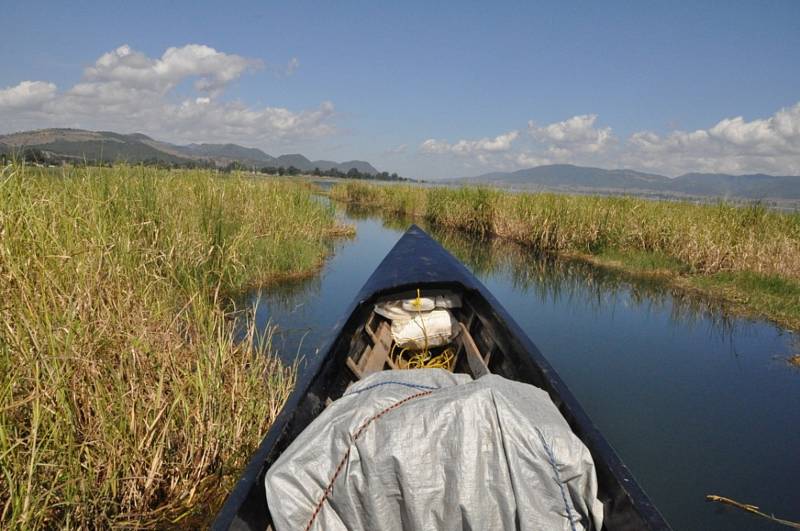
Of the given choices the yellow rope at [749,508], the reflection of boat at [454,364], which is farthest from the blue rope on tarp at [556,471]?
the yellow rope at [749,508]

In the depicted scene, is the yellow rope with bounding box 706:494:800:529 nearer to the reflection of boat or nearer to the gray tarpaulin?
the reflection of boat

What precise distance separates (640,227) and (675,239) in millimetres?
1083

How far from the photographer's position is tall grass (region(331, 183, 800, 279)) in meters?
8.38

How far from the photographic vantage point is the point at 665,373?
190 inches

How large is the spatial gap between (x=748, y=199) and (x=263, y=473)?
485 inches

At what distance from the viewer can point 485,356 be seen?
3.54 m

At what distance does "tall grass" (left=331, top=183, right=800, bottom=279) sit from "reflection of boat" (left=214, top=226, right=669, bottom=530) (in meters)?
6.47

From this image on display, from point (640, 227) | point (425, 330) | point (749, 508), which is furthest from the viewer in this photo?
point (640, 227)

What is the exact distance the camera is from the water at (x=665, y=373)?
3.07m

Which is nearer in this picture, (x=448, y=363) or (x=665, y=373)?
(x=448, y=363)

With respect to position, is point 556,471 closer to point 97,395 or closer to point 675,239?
point 97,395

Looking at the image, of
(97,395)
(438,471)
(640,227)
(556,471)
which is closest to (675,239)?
(640,227)

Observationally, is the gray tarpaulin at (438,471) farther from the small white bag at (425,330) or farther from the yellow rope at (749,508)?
the small white bag at (425,330)

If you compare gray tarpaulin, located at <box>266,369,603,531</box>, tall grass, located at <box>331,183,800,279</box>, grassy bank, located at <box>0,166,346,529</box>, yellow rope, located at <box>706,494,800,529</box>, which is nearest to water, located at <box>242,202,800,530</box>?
yellow rope, located at <box>706,494,800,529</box>
